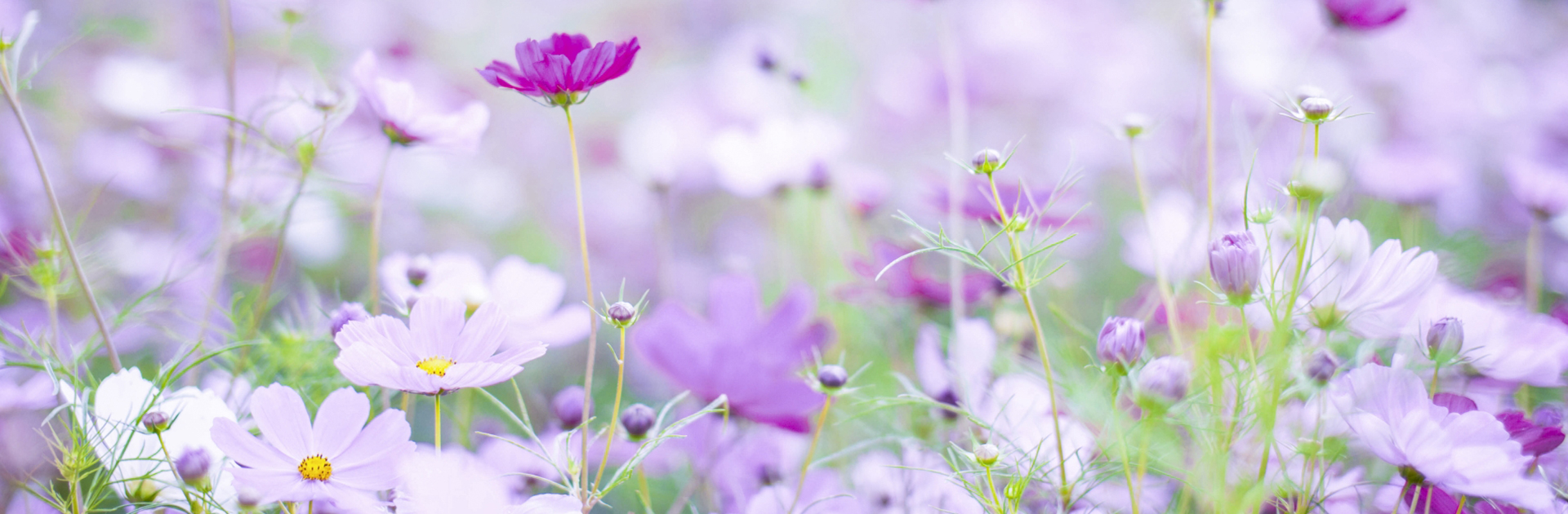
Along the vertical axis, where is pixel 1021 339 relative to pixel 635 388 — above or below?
above

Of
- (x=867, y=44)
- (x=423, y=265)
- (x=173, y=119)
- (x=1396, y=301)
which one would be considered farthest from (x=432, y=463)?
(x=867, y=44)

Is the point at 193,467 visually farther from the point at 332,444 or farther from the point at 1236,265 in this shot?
the point at 1236,265

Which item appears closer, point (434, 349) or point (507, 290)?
point (434, 349)

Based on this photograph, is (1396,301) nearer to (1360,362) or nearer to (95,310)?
(1360,362)

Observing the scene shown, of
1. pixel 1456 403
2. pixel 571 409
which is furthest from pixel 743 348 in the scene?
pixel 1456 403

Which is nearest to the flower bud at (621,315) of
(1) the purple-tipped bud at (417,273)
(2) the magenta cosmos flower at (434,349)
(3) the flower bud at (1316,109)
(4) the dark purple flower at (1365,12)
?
(2) the magenta cosmos flower at (434,349)
